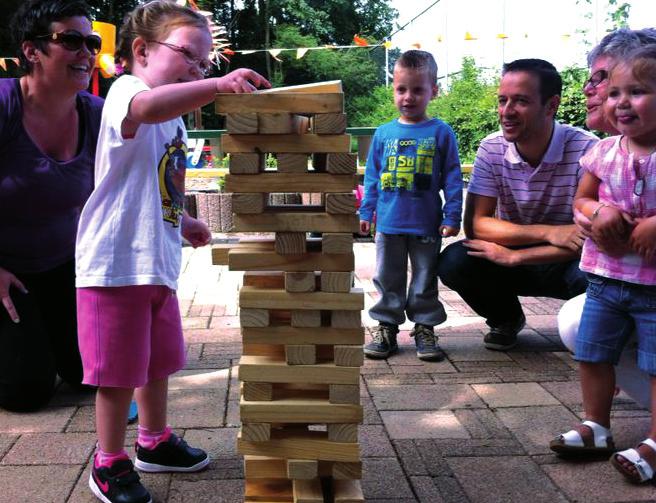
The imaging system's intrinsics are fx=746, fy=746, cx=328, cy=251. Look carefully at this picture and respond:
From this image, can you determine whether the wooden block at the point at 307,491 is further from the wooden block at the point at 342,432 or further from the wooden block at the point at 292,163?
the wooden block at the point at 292,163

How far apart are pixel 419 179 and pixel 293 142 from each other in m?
2.06

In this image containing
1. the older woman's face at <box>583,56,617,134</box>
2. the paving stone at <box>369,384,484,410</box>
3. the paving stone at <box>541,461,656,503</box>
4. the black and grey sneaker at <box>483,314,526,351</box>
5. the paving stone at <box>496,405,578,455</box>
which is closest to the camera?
the paving stone at <box>541,461,656,503</box>

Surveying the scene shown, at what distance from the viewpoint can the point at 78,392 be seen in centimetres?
352

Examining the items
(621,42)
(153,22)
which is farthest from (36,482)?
(621,42)

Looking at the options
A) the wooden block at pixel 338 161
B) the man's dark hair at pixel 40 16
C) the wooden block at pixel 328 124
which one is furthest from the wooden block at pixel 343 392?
the man's dark hair at pixel 40 16

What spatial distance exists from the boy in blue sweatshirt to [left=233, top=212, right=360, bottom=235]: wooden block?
74.5 inches

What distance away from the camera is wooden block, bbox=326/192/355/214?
81.6 inches

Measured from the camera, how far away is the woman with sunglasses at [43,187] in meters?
2.97

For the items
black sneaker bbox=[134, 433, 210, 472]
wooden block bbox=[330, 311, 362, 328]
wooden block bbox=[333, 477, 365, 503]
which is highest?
wooden block bbox=[330, 311, 362, 328]

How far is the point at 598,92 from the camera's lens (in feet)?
12.1

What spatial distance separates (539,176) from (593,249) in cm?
115

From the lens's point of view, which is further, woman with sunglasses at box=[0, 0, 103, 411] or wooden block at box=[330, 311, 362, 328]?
woman with sunglasses at box=[0, 0, 103, 411]

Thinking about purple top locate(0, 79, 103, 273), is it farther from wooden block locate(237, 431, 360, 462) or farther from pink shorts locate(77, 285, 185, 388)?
wooden block locate(237, 431, 360, 462)

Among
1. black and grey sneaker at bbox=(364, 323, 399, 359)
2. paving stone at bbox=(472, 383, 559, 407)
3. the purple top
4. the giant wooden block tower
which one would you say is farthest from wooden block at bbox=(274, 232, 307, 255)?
black and grey sneaker at bbox=(364, 323, 399, 359)
